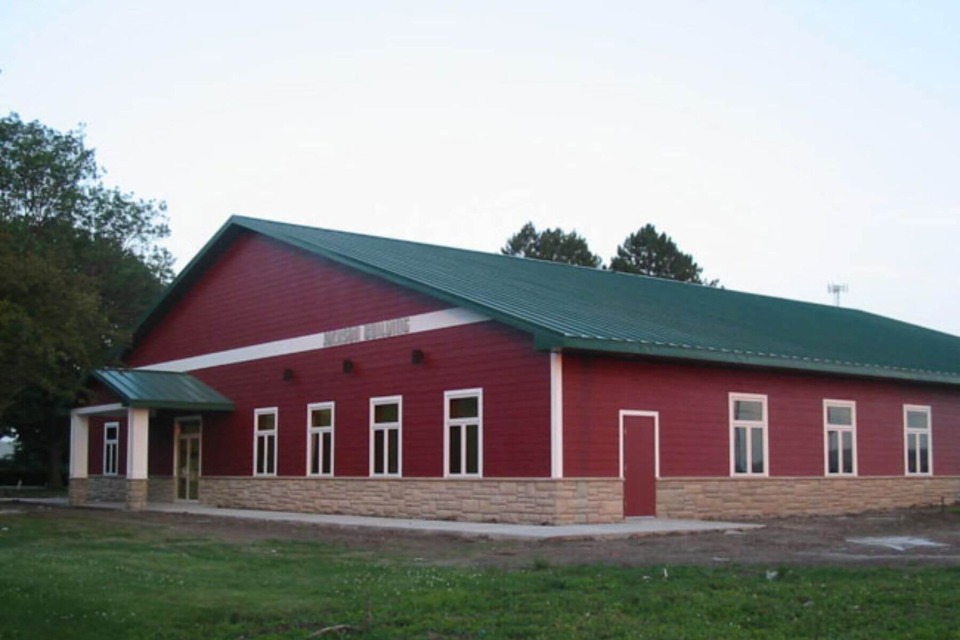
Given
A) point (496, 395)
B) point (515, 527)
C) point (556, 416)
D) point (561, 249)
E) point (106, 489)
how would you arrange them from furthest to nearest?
point (561, 249)
point (106, 489)
point (496, 395)
point (556, 416)
point (515, 527)

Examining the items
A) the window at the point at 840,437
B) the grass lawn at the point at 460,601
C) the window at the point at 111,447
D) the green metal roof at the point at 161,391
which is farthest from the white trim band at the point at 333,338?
the window at the point at 840,437

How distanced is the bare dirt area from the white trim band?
188 inches

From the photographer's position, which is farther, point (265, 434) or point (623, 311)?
point (265, 434)

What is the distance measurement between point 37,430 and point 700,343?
37.7 metres

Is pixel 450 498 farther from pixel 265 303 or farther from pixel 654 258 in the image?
pixel 654 258

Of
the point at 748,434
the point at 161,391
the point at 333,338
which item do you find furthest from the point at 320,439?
the point at 748,434

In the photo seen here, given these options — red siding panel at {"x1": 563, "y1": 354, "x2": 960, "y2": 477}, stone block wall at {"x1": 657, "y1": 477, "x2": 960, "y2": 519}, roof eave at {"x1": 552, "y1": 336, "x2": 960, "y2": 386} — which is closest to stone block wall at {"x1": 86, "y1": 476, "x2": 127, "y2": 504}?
red siding panel at {"x1": 563, "y1": 354, "x2": 960, "y2": 477}

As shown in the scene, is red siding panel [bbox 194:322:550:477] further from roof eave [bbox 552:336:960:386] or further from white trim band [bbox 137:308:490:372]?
roof eave [bbox 552:336:960:386]

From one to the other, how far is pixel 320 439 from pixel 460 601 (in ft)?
58.1

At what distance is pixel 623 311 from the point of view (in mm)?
26344

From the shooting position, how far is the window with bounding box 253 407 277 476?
30.4 metres

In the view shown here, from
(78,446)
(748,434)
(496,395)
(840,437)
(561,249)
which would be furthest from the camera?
(561,249)

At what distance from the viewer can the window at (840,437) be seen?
28.1 metres

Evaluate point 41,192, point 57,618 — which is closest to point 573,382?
point 57,618
